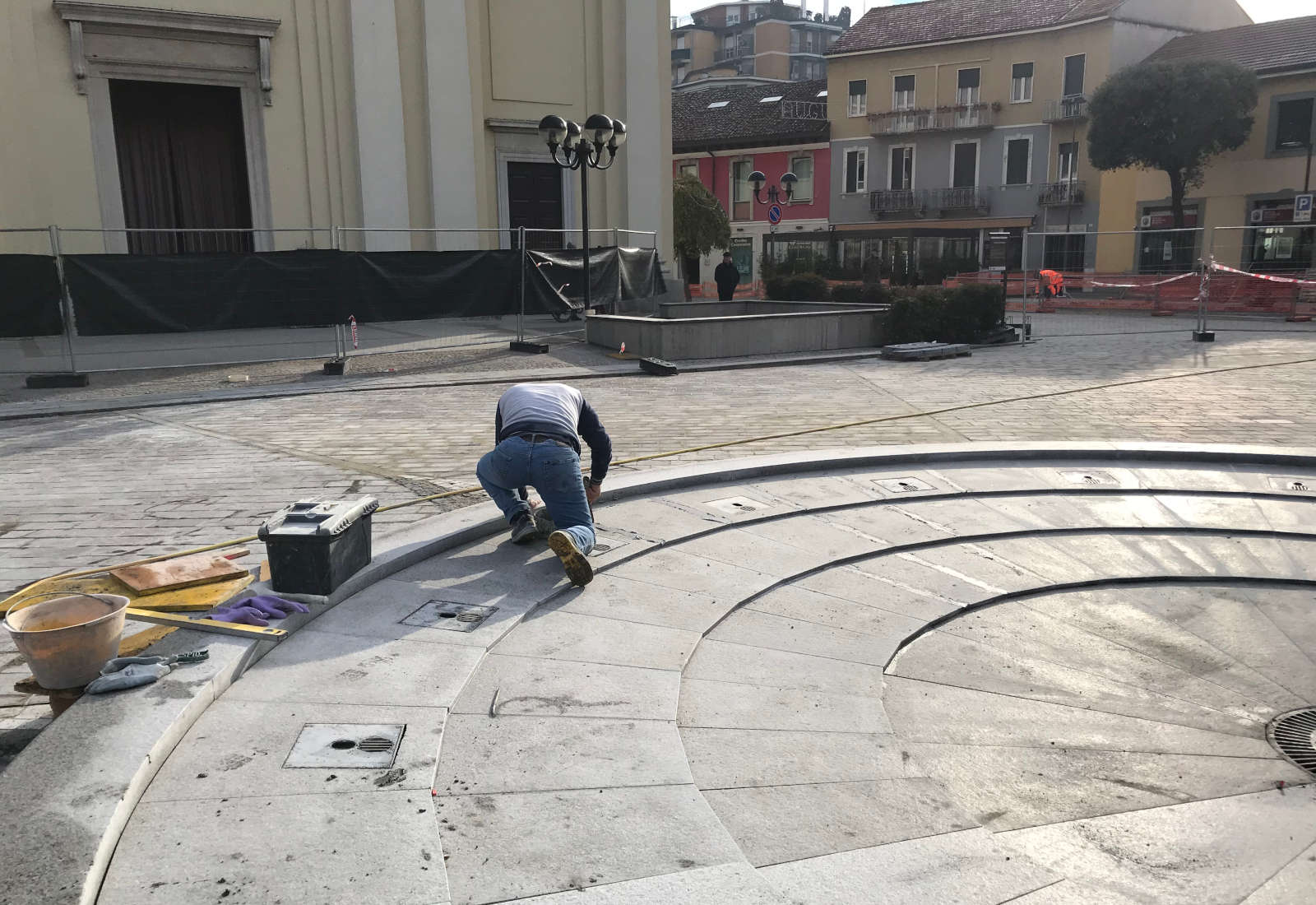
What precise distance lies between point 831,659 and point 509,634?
1762 millimetres

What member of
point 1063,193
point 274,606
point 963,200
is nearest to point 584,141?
point 274,606

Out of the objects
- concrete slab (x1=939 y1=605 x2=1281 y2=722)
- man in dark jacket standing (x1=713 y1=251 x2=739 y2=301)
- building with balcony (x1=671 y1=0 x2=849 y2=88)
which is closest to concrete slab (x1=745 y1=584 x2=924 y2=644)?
concrete slab (x1=939 y1=605 x2=1281 y2=722)

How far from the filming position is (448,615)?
5691 millimetres

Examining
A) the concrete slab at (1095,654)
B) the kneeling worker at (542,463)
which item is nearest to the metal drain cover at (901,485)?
the concrete slab at (1095,654)

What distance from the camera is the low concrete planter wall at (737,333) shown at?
16828mm

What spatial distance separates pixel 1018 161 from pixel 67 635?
50.4 meters

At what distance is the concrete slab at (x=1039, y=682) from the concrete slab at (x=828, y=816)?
4.22ft

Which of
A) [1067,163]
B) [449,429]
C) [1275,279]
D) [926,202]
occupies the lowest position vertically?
[449,429]

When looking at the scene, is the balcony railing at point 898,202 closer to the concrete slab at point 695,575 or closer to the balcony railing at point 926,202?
the balcony railing at point 926,202

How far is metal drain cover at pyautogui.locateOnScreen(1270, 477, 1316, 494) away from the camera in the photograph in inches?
347

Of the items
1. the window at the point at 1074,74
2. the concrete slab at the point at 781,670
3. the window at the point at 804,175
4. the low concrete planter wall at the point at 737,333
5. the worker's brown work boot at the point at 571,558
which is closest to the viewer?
the concrete slab at the point at 781,670

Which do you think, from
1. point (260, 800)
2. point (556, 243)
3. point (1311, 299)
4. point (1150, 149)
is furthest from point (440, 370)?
point (1150, 149)

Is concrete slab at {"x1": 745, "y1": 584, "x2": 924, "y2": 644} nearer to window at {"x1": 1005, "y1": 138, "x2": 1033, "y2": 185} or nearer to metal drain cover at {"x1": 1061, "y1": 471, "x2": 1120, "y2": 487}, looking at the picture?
metal drain cover at {"x1": 1061, "y1": 471, "x2": 1120, "y2": 487}

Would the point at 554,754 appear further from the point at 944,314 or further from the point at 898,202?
the point at 898,202
